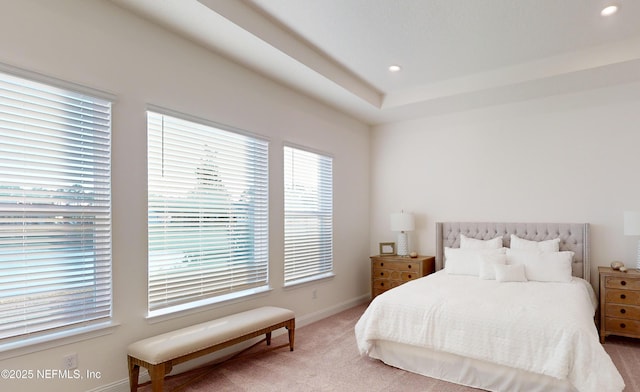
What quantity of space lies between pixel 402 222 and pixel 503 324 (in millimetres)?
2722

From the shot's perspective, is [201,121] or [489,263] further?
[489,263]

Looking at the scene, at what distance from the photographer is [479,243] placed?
4887 mm

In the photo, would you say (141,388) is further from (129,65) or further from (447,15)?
(447,15)

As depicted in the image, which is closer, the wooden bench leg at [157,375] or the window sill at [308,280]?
the wooden bench leg at [157,375]

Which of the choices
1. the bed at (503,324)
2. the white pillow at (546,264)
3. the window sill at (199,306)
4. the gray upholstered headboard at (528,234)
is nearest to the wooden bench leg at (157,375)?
the window sill at (199,306)

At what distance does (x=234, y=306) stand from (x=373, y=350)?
4.57ft

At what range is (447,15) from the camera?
3.20 meters

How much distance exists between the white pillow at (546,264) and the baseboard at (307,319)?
A: 229 centimetres

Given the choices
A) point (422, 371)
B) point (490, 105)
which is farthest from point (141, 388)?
point (490, 105)

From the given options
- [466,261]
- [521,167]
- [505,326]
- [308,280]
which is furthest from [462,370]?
[521,167]

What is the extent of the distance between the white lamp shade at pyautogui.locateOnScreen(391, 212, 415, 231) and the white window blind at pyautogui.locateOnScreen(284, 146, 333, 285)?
3.18ft

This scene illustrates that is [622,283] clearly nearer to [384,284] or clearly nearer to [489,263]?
[489,263]

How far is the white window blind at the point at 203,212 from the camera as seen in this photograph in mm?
3133

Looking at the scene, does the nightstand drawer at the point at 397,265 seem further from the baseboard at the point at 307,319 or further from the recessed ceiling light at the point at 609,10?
the recessed ceiling light at the point at 609,10
